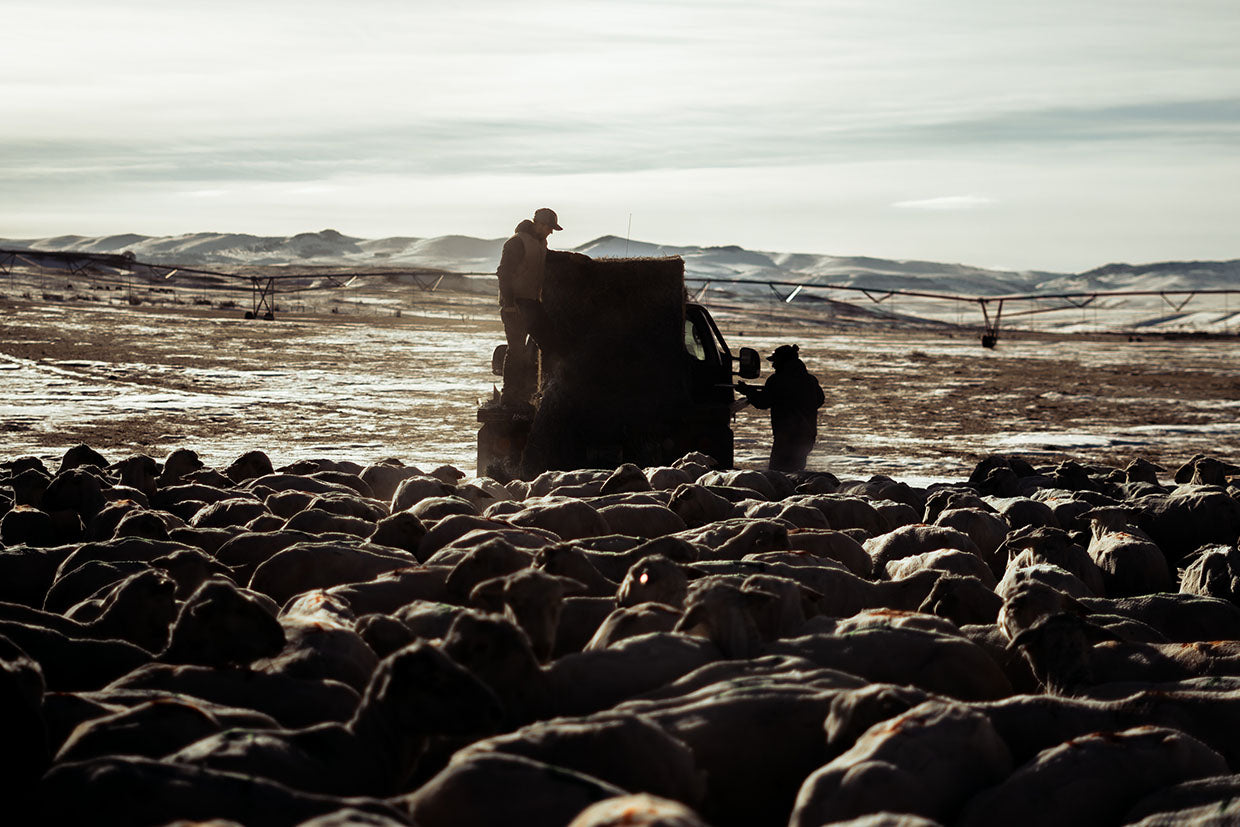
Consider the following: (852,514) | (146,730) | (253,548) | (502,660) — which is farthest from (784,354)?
(146,730)

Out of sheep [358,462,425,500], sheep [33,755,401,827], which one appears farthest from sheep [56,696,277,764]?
sheep [358,462,425,500]

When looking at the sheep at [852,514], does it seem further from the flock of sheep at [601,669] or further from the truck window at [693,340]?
the truck window at [693,340]

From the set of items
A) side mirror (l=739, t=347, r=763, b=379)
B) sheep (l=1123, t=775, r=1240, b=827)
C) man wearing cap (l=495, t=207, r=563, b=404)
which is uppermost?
man wearing cap (l=495, t=207, r=563, b=404)

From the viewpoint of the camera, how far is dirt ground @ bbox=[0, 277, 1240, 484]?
16375 mm

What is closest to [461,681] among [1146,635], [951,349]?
[1146,635]

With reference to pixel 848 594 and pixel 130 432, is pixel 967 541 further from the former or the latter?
pixel 130 432

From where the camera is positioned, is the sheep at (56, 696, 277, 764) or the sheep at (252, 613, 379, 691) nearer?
the sheep at (56, 696, 277, 764)

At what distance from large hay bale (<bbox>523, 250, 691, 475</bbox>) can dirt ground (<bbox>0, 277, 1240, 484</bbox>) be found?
293 cm

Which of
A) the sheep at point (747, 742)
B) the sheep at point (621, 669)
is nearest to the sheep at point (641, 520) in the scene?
the sheep at point (621, 669)

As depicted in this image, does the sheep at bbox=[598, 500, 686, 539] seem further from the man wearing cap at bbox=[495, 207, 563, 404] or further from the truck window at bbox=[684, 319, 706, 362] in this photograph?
the truck window at bbox=[684, 319, 706, 362]

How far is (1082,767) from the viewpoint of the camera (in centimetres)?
398

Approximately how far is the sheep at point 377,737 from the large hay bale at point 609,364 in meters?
7.78

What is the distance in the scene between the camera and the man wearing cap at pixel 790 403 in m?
13.8

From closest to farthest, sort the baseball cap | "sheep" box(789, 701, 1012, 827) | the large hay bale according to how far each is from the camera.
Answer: "sheep" box(789, 701, 1012, 827)
the large hay bale
the baseball cap
